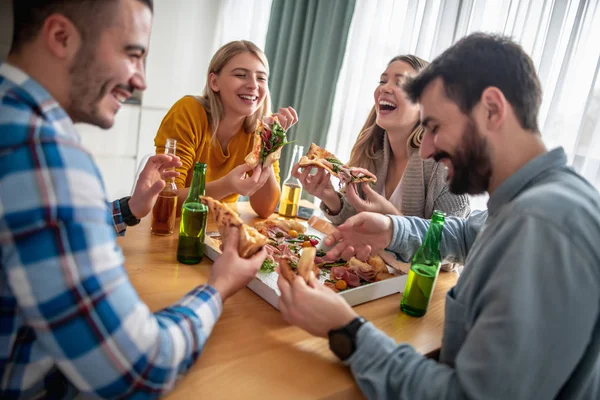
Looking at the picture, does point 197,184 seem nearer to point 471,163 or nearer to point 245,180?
point 245,180

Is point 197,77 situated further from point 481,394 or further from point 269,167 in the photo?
point 481,394

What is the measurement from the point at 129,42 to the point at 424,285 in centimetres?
103

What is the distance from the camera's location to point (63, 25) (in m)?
0.77

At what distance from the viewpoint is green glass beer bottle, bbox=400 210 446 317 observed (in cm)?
129

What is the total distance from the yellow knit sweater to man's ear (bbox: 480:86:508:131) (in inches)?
56.3

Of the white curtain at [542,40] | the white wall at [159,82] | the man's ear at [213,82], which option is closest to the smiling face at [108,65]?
the man's ear at [213,82]

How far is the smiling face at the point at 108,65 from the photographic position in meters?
0.80

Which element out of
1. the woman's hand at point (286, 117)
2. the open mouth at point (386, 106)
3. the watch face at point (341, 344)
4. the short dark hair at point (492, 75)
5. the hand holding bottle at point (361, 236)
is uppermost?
the short dark hair at point (492, 75)

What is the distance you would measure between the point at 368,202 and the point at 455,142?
2.92ft

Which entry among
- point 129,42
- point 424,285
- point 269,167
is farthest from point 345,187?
point 129,42

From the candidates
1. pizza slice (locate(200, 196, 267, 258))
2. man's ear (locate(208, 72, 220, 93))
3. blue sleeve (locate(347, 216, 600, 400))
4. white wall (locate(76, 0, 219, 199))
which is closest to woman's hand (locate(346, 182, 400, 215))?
pizza slice (locate(200, 196, 267, 258))

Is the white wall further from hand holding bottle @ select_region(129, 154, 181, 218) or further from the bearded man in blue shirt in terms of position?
the bearded man in blue shirt

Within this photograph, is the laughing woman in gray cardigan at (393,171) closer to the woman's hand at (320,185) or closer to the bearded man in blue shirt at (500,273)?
the woman's hand at (320,185)

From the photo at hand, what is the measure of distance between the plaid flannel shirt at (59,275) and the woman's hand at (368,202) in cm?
127
